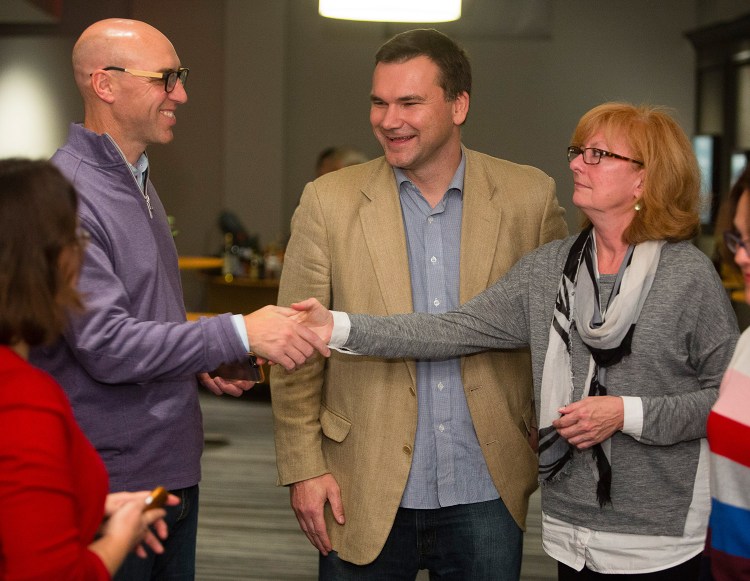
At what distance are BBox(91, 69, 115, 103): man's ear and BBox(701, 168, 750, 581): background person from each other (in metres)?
1.39

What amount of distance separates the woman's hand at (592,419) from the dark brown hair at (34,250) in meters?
1.13

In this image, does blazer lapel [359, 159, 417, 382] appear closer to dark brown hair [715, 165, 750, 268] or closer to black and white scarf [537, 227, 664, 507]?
black and white scarf [537, 227, 664, 507]

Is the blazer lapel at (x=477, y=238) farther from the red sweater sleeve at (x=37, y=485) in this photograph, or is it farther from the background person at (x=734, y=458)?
the red sweater sleeve at (x=37, y=485)

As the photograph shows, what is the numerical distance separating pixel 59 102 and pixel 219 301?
226 cm

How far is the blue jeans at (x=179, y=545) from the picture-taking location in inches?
88.9

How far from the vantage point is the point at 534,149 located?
10711mm

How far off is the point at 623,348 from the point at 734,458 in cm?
48

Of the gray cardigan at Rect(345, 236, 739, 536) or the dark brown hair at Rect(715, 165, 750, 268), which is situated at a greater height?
the dark brown hair at Rect(715, 165, 750, 268)

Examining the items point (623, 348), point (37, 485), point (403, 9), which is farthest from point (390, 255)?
point (403, 9)

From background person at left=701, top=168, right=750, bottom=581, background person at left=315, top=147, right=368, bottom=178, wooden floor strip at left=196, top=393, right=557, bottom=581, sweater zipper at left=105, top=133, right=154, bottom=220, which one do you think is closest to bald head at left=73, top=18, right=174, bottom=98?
sweater zipper at left=105, top=133, right=154, bottom=220

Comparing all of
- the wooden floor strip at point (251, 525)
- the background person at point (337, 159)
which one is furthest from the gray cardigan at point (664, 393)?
the background person at point (337, 159)

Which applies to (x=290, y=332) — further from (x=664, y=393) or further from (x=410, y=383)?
(x=664, y=393)

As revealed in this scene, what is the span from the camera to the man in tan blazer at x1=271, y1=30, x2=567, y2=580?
2.41 m

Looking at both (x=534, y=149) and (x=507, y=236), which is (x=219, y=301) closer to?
(x=534, y=149)
